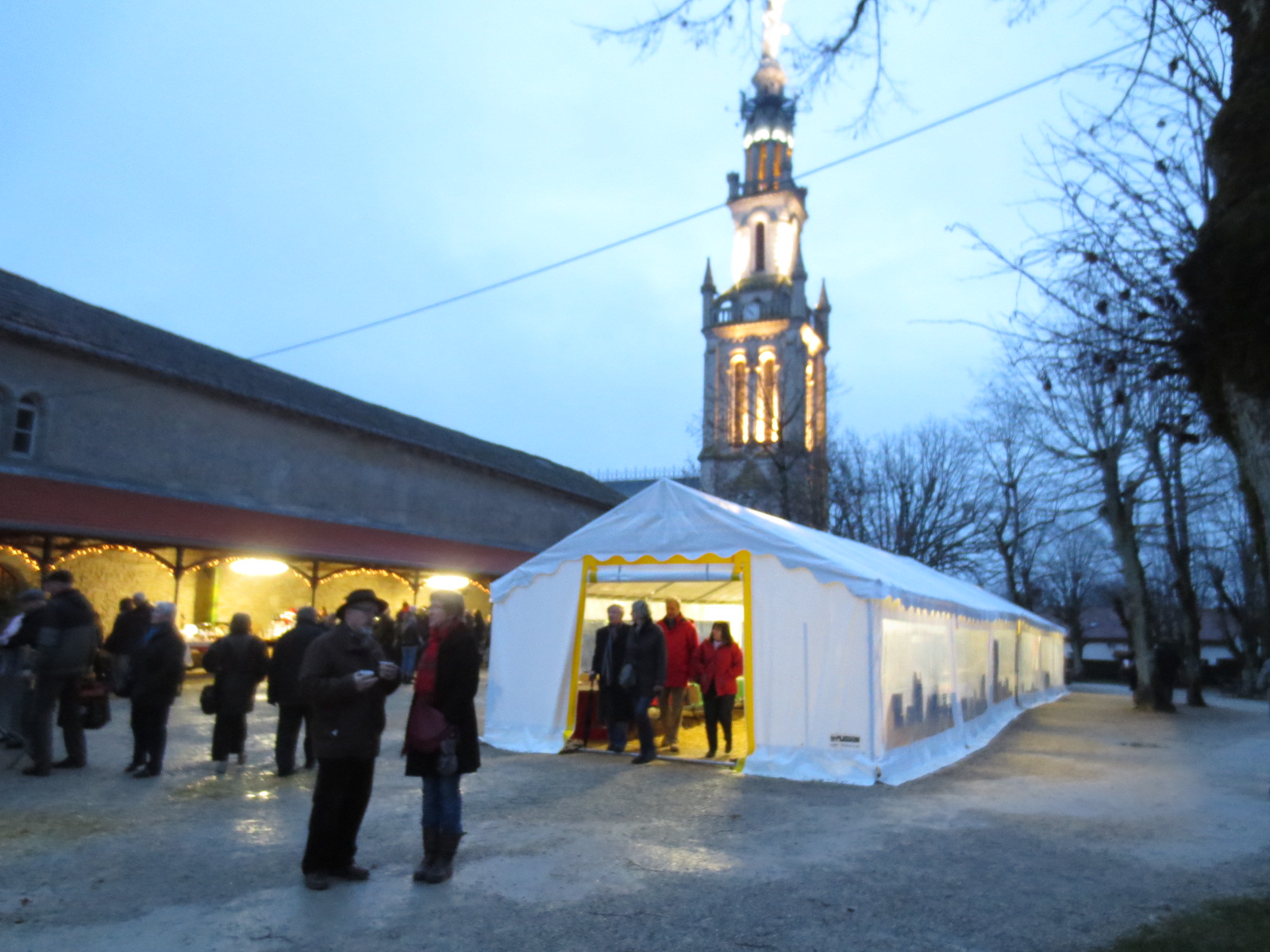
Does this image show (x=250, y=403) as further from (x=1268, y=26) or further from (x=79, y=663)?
(x=1268, y=26)

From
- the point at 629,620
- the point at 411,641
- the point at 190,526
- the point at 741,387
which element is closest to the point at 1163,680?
the point at 629,620

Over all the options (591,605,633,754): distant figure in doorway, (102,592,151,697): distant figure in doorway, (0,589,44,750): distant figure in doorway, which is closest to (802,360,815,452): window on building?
(591,605,633,754): distant figure in doorway

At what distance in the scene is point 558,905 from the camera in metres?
4.93

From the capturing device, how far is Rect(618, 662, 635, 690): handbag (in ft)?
32.8

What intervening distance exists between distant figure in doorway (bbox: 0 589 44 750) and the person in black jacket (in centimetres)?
90

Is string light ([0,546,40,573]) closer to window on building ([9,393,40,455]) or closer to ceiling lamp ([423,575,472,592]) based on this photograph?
window on building ([9,393,40,455])

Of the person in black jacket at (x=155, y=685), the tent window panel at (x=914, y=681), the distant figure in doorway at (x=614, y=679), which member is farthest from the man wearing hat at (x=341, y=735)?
the tent window panel at (x=914, y=681)

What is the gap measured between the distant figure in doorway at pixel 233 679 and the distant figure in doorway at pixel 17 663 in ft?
4.97

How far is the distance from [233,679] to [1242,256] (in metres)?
8.52

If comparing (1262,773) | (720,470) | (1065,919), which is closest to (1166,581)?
(720,470)

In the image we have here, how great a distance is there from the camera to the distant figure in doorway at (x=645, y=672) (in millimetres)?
10023

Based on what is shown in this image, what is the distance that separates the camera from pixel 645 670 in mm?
10047

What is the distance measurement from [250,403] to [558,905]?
22401 millimetres

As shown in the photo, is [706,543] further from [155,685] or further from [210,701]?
[155,685]
